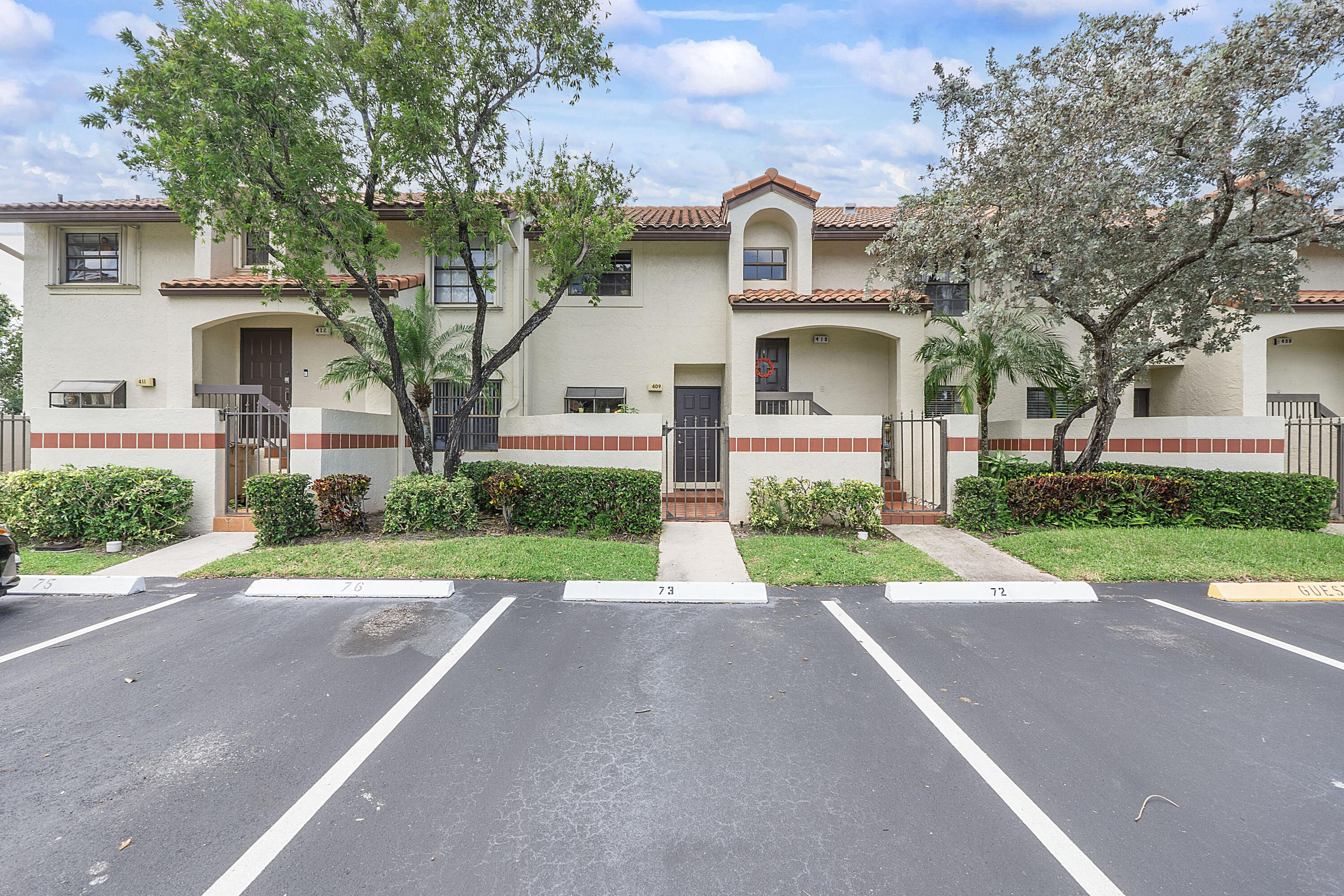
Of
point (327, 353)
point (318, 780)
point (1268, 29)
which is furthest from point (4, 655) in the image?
point (1268, 29)

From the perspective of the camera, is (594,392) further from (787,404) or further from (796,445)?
(796,445)

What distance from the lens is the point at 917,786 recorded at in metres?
2.82

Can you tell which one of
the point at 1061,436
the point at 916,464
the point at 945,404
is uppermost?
the point at 945,404

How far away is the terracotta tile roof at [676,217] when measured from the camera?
12648 mm

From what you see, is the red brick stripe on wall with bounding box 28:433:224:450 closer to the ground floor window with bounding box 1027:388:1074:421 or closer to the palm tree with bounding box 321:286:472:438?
the palm tree with bounding box 321:286:472:438

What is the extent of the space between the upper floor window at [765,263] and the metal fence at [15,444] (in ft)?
46.5

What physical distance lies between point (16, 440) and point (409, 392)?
7.69 meters

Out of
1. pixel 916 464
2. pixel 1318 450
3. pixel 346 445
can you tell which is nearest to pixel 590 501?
pixel 346 445

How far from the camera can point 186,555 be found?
7582 millimetres

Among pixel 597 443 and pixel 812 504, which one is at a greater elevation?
pixel 597 443

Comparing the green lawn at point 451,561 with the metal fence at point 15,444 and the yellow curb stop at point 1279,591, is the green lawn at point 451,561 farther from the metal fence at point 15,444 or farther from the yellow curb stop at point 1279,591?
the metal fence at point 15,444

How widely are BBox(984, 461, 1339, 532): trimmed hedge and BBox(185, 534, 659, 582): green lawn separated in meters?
9.15

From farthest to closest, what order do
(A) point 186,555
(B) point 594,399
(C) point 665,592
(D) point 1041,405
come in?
(D) point 1041,405, (B) point 594,399, (A) point 186,555, (C) point 665,592

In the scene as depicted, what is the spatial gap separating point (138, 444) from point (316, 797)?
9.20 metres
